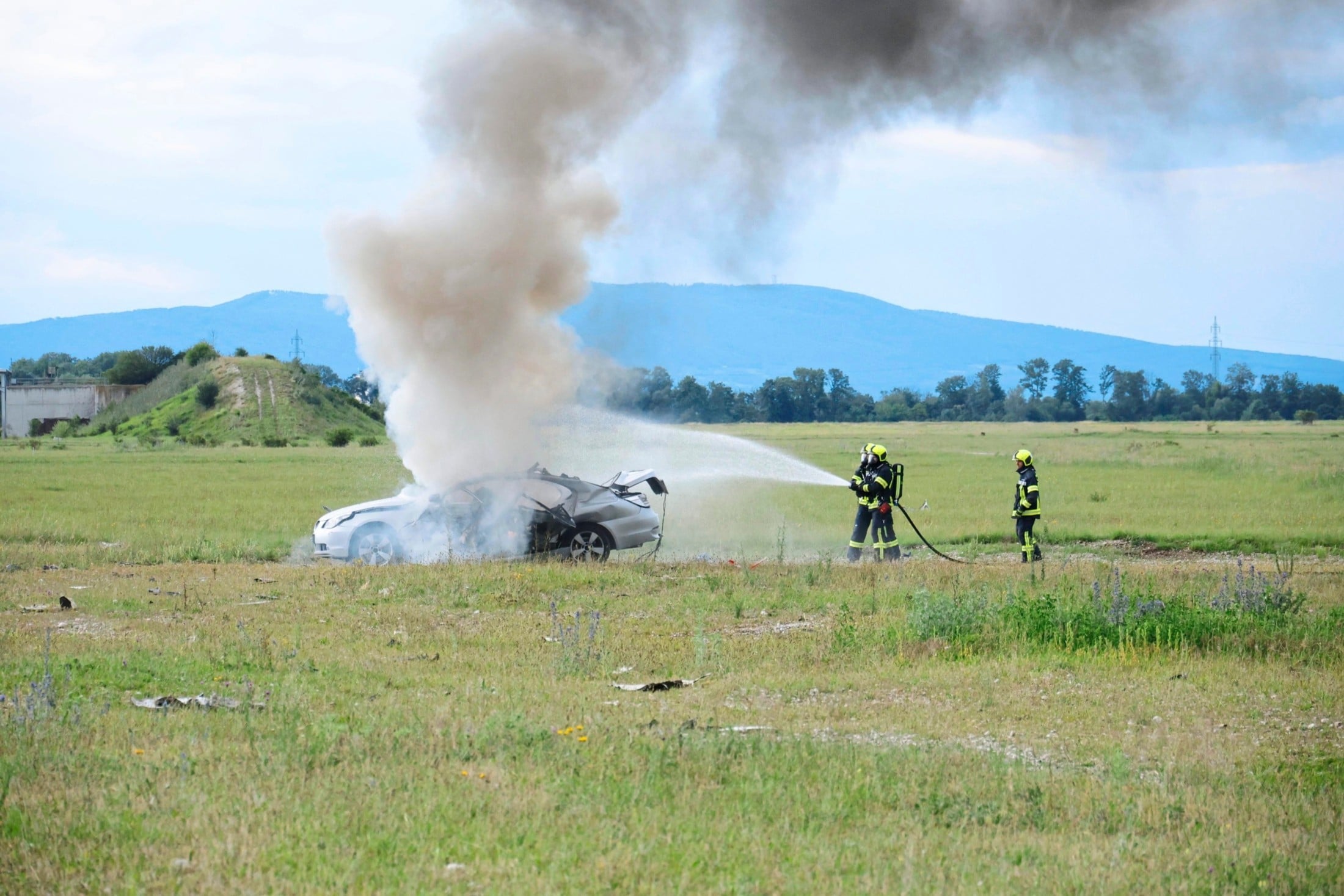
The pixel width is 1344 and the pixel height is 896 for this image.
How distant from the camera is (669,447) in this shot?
34125 mm

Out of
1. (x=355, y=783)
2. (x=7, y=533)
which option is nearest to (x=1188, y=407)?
(x=7, y=533)

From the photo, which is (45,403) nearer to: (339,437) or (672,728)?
(339,437)

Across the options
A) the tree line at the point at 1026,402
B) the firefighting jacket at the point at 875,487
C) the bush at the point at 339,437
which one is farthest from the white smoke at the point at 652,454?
the tree line at the point at 1026,402

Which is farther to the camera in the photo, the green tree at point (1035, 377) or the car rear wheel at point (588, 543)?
the green tree at point (1035, 377)

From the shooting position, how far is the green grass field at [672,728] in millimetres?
5785

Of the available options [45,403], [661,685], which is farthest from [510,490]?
[45,403]

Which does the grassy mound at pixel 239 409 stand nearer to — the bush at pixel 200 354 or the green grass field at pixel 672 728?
the bush at pixel 200 354

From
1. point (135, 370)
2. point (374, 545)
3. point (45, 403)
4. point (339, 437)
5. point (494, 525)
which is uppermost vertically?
point (135, 370)

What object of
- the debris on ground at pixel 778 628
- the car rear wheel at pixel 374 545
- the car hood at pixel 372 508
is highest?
the car hood at pixel 372 508

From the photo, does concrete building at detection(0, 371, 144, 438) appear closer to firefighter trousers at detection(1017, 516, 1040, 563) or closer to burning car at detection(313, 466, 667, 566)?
burning car at detection(313, 466, 667, 566)

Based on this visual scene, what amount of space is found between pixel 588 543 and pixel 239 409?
71.7 metres

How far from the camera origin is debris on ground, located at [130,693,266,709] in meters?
8.65

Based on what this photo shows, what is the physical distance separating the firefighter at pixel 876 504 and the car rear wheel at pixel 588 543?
371cm

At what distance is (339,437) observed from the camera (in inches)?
3002
